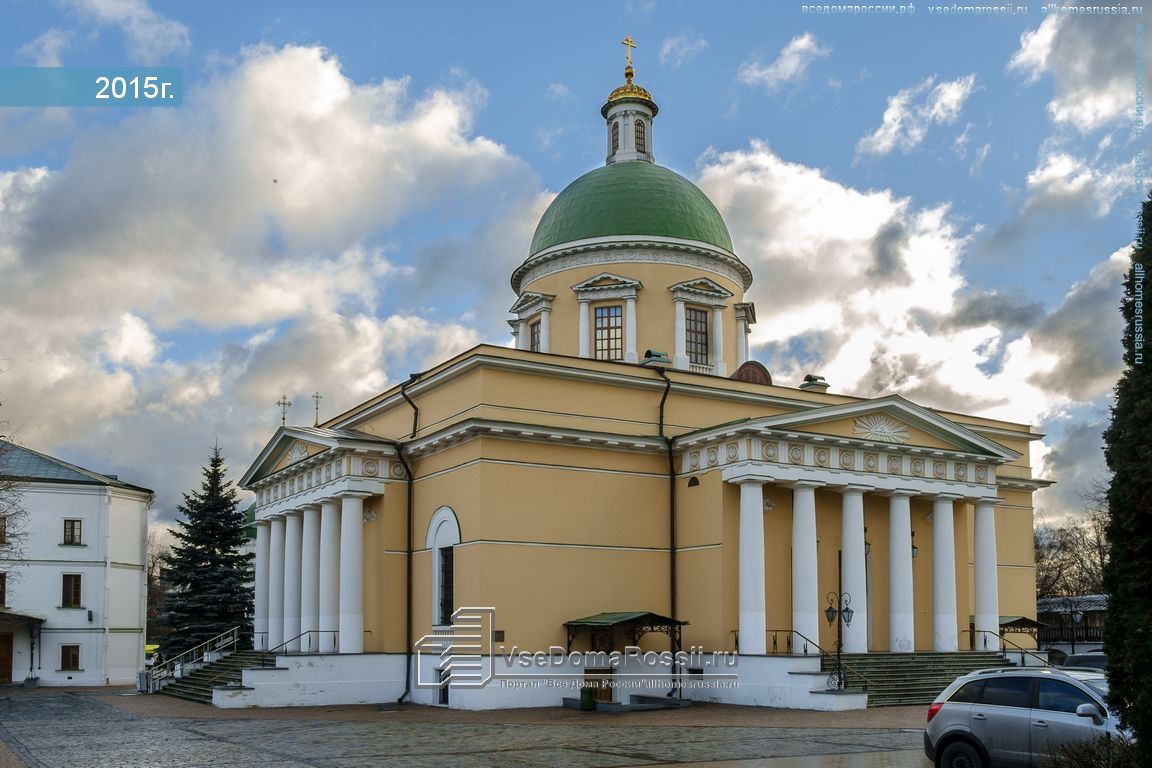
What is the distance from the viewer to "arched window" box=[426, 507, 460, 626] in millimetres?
26781

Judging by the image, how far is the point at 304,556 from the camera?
31188 mm

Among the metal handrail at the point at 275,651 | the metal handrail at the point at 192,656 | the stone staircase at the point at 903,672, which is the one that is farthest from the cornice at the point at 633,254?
the metal handrail at the point at 192,656

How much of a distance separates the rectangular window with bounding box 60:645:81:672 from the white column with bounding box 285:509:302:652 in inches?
547

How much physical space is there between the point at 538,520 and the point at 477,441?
7.44 ft

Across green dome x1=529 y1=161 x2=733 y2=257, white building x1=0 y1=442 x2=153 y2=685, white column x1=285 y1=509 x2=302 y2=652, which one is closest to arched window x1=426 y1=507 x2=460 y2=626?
white column x1=285 y1=509 x2=302 y2=652

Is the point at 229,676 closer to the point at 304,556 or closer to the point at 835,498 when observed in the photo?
the point at 304,556

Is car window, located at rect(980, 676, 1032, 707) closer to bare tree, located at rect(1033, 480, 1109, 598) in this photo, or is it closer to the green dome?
the green dome

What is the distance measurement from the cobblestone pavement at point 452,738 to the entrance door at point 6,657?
1655cm

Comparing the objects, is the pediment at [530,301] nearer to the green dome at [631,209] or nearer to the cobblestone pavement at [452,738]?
the green dome at [631,209]

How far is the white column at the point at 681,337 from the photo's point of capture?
3362cm

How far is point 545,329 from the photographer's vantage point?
34.8m

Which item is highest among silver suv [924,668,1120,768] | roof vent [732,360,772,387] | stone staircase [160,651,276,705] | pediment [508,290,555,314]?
pediment [508,290,555,314]

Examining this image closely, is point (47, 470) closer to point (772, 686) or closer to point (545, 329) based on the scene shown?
point (545, 329)

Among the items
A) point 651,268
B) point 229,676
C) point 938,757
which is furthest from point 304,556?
point 938,757
